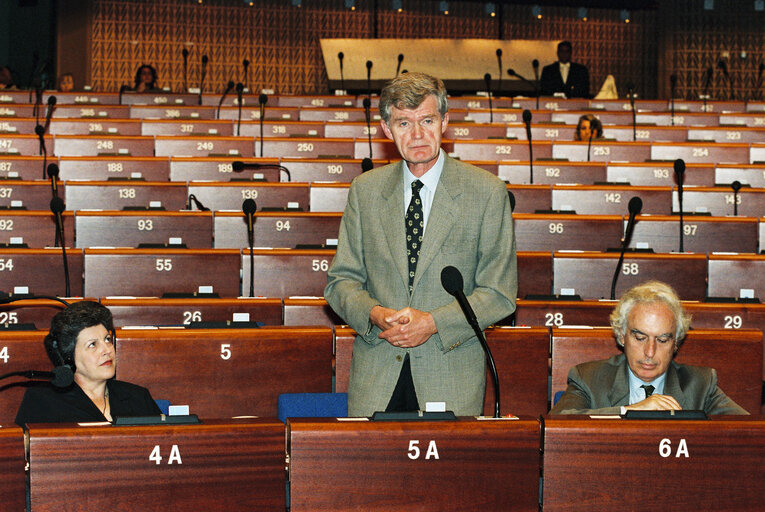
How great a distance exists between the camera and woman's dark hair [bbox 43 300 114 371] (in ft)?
9.03

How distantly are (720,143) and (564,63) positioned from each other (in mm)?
3117

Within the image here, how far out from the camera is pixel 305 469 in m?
1.71

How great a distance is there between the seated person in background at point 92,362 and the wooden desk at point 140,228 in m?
2.35

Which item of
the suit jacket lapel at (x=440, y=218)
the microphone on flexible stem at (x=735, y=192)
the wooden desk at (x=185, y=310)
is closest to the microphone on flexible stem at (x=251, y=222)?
the wooden desk at (x=185, y=310)

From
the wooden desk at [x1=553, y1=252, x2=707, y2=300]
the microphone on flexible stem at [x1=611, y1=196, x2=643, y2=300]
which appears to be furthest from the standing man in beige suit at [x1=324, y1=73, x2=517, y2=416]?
the wooden desk at [x1=553, y1=252, x2=707, y2=300]

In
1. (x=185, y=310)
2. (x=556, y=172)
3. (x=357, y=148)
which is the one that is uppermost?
(x=357, y=148)

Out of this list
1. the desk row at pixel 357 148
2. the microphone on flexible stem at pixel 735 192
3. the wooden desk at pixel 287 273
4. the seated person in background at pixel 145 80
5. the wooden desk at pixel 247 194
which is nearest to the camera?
the wooden desk at pixel 287 273

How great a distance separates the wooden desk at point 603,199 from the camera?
6.04 metres

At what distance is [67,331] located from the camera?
276 cm

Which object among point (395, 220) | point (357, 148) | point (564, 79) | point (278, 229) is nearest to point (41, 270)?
point (278, 229)

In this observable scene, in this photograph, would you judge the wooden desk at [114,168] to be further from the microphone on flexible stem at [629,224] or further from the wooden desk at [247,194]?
the microphone on flexible stem at [629,224]

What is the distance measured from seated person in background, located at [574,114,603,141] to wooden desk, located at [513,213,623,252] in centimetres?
257

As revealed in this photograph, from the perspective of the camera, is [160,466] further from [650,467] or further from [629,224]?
[629,224]

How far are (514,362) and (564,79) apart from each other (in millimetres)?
7665
